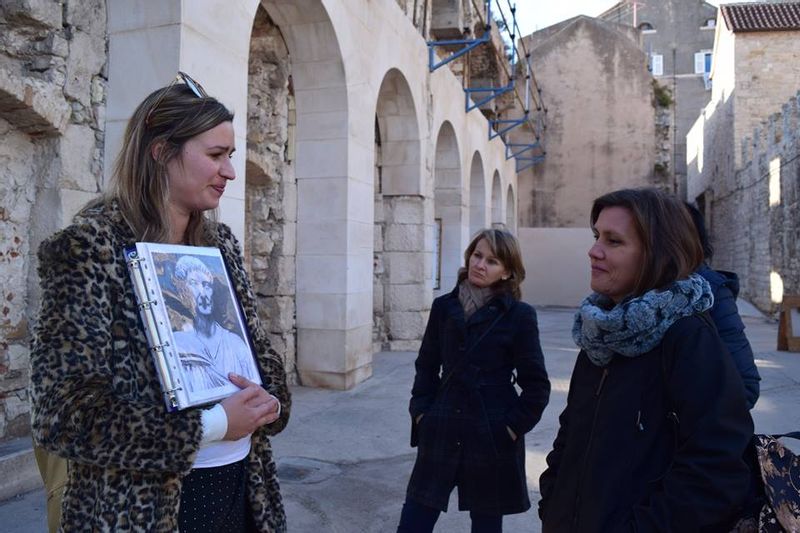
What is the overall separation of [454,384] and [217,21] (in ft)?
9.31

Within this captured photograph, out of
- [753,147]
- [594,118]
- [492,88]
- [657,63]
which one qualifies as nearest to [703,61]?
[657,63]

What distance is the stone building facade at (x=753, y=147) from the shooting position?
13.8m

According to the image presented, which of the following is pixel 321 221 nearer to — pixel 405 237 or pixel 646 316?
pixel 405 237

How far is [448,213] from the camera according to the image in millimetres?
11453

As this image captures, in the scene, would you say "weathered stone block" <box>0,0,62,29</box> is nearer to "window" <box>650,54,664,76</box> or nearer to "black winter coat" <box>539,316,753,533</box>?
"black winter coat" <box>539,316,753,533</box>

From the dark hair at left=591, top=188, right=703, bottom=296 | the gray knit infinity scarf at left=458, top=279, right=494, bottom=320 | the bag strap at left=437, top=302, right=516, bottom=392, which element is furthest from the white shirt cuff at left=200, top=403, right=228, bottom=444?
the gray knit infinity scarf at left=458, top=279, right=494, bottom=320

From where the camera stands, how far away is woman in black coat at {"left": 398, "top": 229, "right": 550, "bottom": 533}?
2.59 meters

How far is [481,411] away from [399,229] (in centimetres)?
652

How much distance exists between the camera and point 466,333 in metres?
2.74

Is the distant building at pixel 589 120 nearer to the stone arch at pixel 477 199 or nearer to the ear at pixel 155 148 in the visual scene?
the stone arch at pixel 477 199

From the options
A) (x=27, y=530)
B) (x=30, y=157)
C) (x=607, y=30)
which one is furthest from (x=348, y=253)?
(x=607, y=30)

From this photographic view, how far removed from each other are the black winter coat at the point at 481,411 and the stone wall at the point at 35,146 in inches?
89.5

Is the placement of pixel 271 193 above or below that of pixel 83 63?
below

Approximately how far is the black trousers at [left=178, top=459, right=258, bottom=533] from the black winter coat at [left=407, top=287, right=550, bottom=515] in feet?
3.88
